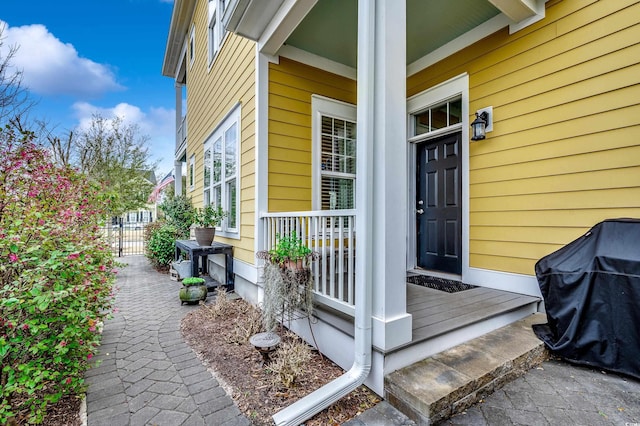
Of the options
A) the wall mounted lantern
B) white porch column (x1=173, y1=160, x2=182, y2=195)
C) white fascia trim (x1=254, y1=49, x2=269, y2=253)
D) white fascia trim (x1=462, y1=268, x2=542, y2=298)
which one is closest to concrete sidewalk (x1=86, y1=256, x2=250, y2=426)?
white fascia trim (x1=254, y1=49, x2=269, y2=253)

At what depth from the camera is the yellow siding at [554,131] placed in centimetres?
252

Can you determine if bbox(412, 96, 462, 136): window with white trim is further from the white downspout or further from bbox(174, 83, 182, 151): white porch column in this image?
bbox(174, 83, 182, 151): white porch column

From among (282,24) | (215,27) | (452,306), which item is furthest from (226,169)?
(452,306)

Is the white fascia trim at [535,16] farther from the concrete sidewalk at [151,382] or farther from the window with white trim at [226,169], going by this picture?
the concrete sidewalk at [151,382]

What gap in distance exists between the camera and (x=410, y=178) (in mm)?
4480

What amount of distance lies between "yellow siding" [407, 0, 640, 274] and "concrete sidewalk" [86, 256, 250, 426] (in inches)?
125

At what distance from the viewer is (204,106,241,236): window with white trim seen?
4.48 m

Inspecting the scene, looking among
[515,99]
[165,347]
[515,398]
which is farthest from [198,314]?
[515,99]

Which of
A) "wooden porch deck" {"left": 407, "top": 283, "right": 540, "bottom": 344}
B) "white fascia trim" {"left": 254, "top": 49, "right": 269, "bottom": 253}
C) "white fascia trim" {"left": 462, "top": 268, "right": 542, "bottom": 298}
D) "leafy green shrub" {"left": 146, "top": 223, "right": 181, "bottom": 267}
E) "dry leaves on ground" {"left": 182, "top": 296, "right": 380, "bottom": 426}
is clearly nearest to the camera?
"dry leaves on ground" {"left": 182, "top": 296, "right": 380, "bottom": 426}

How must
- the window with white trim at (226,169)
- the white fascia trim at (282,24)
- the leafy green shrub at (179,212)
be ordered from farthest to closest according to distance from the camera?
the leafy green shrub at (179,212) < the window with white trim at (226,169) < the white fascia trim at (282,24)

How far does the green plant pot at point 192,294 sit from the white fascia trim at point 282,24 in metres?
3.27

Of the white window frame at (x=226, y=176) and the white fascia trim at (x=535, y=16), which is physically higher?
the white fascia trim at (x=535, y=16)

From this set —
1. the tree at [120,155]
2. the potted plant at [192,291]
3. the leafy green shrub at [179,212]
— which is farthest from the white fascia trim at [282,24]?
the tree at [120,155]

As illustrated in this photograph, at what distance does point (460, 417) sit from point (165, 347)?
2527 mm
